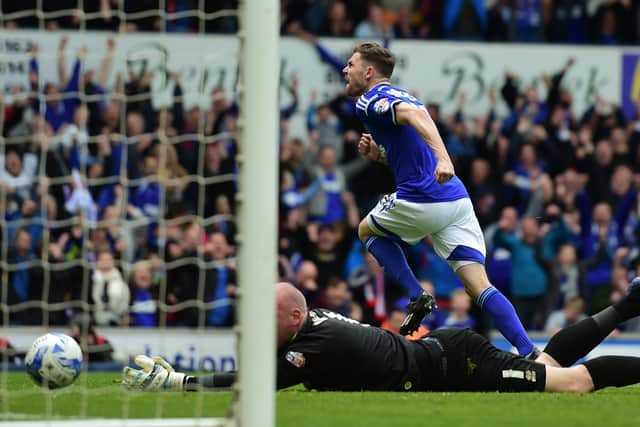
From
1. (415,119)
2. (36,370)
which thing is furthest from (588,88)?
(36,370)

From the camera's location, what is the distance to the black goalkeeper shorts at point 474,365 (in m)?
7.68

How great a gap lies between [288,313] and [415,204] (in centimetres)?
165

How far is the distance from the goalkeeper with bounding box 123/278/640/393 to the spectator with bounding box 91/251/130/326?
3736 mm

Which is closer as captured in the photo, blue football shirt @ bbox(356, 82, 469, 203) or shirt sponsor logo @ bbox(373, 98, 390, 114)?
shirt sponsor logo @ bbox(373, 98, 390, 114)

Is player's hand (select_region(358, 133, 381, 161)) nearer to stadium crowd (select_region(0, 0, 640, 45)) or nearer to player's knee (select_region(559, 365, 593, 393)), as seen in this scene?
player's knee (select_region(559, 365, 593, 393))

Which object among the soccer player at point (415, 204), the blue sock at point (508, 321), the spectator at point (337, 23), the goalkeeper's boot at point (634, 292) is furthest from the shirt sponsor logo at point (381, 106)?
the spectator at point (337, 23)

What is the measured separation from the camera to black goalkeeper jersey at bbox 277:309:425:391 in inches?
296

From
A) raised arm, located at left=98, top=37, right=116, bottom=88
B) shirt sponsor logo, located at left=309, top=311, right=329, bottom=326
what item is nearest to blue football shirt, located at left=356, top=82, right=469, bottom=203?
shirt sponsor logo, located at left=309, top=311, right=329, bottom=326

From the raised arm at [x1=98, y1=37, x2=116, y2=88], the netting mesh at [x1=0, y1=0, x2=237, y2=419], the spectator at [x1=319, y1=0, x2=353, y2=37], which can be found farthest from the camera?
the spectator at [x1=319, y1=0, x2=353, y2=37]

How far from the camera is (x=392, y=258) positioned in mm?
Answer: 9070

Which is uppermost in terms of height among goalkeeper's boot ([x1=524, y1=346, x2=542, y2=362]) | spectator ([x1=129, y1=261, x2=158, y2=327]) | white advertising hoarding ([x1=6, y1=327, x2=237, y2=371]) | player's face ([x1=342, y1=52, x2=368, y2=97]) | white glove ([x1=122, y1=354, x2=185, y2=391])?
player's face ([x1=342, y1=52, x2=368, y2=97])

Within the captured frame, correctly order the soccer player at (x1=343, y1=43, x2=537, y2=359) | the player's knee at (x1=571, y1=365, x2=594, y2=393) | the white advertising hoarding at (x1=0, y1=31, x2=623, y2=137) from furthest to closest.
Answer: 1. the white advertising hoarding at (x1=0, y1=31, x2=623, y2=137)
2. the soccer player at (x1=343, y1=43, x2=537, y2=359)
3. the player's knee at (x1=571, y1=365, x2=594, y2=393)

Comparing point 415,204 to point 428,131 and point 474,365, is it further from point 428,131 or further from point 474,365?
point 474,365

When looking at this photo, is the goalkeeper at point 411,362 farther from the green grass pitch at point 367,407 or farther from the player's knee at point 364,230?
the player's knee at point 364,230
